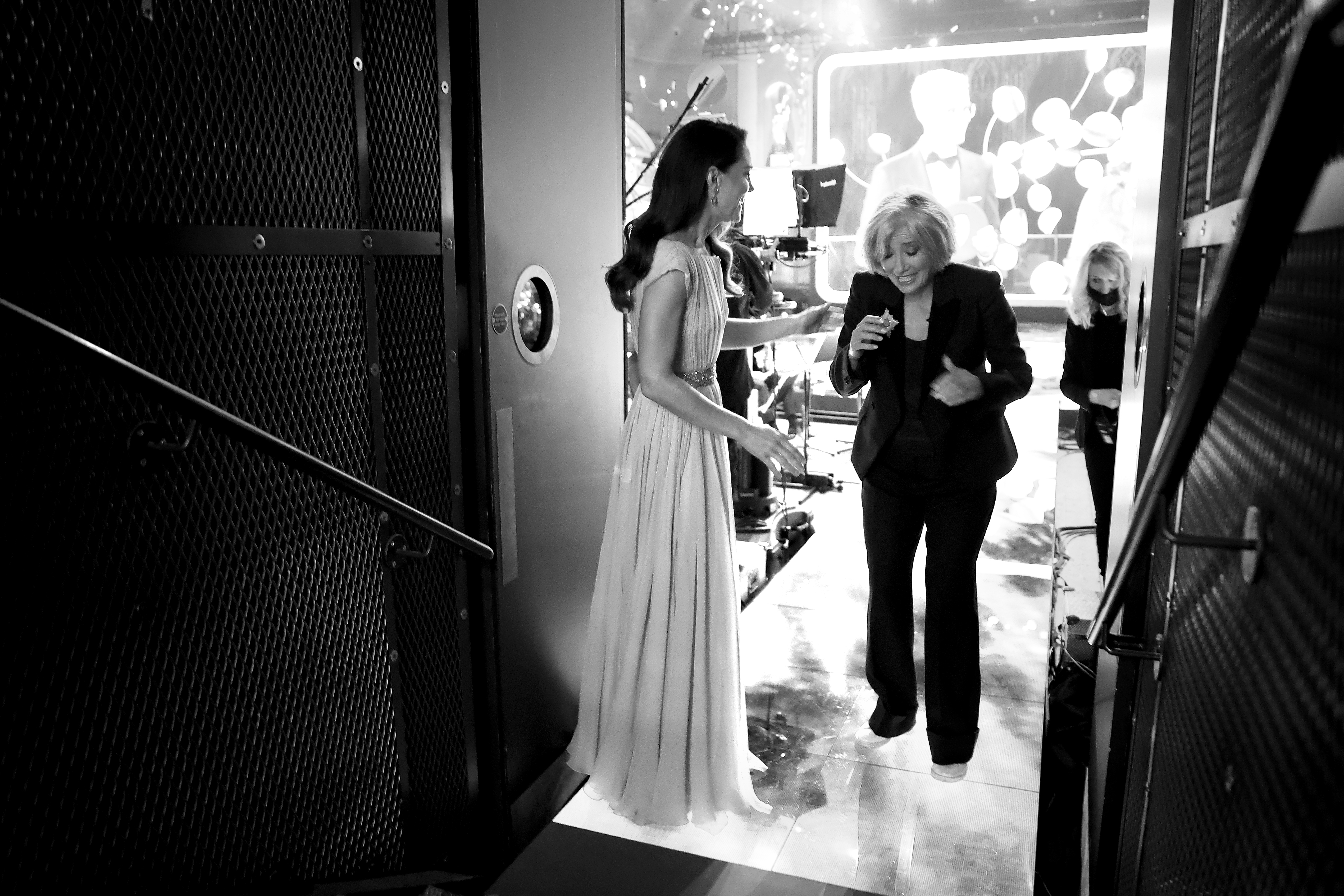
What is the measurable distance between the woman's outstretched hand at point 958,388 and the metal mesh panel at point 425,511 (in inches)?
48.6

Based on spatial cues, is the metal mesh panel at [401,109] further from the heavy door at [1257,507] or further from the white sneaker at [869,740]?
the white sneaker at [869,740]

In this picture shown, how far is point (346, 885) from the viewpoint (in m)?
2.27

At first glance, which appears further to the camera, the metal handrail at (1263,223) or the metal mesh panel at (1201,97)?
the metal mesh panel at (1201,97)

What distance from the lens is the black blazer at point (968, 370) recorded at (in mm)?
2666

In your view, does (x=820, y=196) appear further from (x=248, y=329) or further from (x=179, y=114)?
(x=179, y=114)

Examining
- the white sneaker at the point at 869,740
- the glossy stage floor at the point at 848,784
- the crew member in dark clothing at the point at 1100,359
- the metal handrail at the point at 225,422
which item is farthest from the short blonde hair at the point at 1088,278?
the metal handrail at the point at 225,422

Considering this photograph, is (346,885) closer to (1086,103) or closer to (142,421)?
(142,421)

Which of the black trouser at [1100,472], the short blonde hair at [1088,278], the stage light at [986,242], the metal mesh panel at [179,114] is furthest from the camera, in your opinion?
the stage light at [986,242]

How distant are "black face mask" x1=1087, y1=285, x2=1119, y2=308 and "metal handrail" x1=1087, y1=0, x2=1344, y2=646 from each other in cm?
336

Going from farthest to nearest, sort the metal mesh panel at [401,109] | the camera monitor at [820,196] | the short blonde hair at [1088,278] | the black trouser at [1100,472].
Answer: the camera monitor at [820,196]
the black trouser at [1100,472]
the short blonde hair at [1088,278]
the metal mesh panel at [401,109]

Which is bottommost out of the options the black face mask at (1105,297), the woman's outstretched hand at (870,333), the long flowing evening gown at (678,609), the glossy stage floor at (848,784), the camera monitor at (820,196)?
the glossy stage floor at (848,784)

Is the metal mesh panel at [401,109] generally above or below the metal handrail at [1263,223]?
above

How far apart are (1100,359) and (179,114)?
3883 millimetres

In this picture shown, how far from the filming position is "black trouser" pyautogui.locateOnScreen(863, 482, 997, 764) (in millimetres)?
2744
